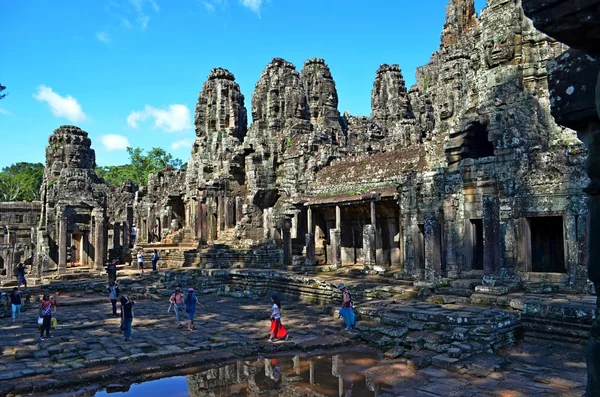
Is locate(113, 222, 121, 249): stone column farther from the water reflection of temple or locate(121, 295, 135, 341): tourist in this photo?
the water reflection of temple

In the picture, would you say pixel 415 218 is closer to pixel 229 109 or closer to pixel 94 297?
pixel 94 297

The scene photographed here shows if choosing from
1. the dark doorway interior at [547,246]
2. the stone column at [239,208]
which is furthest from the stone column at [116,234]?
the dark doorway interior at [547,246]

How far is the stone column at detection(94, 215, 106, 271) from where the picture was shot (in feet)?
87.3

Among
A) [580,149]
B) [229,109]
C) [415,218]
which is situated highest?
[229,109]

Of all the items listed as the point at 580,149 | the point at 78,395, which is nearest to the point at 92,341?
the point at 78,395

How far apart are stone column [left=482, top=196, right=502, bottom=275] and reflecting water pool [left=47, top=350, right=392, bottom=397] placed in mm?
4919

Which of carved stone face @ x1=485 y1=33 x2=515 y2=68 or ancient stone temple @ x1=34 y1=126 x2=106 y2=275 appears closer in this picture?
carved stone face @ x1=485 y1=33 x2=515 y2=68

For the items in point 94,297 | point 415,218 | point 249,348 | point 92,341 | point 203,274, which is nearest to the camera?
point 249,348

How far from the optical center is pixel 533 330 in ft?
34.9

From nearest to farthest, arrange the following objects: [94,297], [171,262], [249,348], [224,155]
Result: [249,348] → [94,297] → [171,262] → [224,155]

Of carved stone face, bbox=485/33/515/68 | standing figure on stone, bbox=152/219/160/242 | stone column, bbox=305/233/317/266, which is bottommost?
stone column, bbox=305/233/317/266

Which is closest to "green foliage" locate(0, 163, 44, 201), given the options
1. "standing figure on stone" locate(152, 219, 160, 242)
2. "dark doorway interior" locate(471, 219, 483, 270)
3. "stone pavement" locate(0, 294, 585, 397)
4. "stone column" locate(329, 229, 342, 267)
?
"standing figure on stone" locate(152, 219, 160, 242)

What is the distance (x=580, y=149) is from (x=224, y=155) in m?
27.6

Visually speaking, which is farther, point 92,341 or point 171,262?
point 171,262
